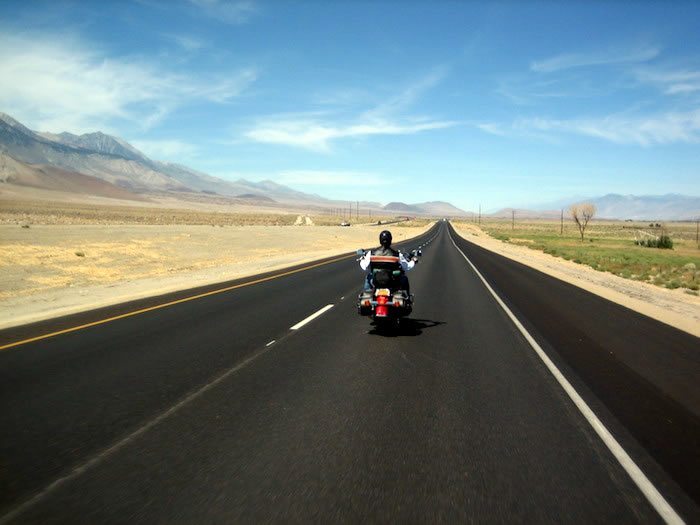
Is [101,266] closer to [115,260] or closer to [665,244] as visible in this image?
[115,260]

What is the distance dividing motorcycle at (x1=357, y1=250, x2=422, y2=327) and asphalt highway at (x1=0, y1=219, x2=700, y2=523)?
444 millimetres

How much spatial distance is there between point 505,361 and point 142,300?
9.46m

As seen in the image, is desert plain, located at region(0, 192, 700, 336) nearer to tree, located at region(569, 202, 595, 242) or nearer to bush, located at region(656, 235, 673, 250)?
bush, located at region(656, 235, 673, 250)

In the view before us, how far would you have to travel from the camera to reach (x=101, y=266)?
23.6 meters

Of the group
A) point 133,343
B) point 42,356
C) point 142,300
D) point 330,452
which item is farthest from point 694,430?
point 142,300

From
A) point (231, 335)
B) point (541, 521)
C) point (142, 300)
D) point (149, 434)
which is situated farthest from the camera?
point (142, 300)

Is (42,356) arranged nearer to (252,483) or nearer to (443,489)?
(252,483)

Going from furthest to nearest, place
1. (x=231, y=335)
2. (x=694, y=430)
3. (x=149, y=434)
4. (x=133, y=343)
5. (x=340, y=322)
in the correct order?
(x=340, y=322), (x=231, y=335), (x=133, y=343), (x=694, y=430), (x=149, y=434)

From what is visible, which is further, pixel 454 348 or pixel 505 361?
pixel 454 348

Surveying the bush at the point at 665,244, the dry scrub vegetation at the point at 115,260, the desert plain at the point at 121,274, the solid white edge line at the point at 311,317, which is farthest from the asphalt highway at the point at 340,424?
the bush at the point at 665,244

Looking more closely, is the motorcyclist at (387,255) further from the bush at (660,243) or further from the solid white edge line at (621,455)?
the bush at (660,243)

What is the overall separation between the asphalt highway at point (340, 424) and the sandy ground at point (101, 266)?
4417mm

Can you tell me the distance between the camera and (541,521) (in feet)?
11.2

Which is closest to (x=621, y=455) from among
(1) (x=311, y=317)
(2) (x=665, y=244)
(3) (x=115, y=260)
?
(1) (x=311, y=317)
